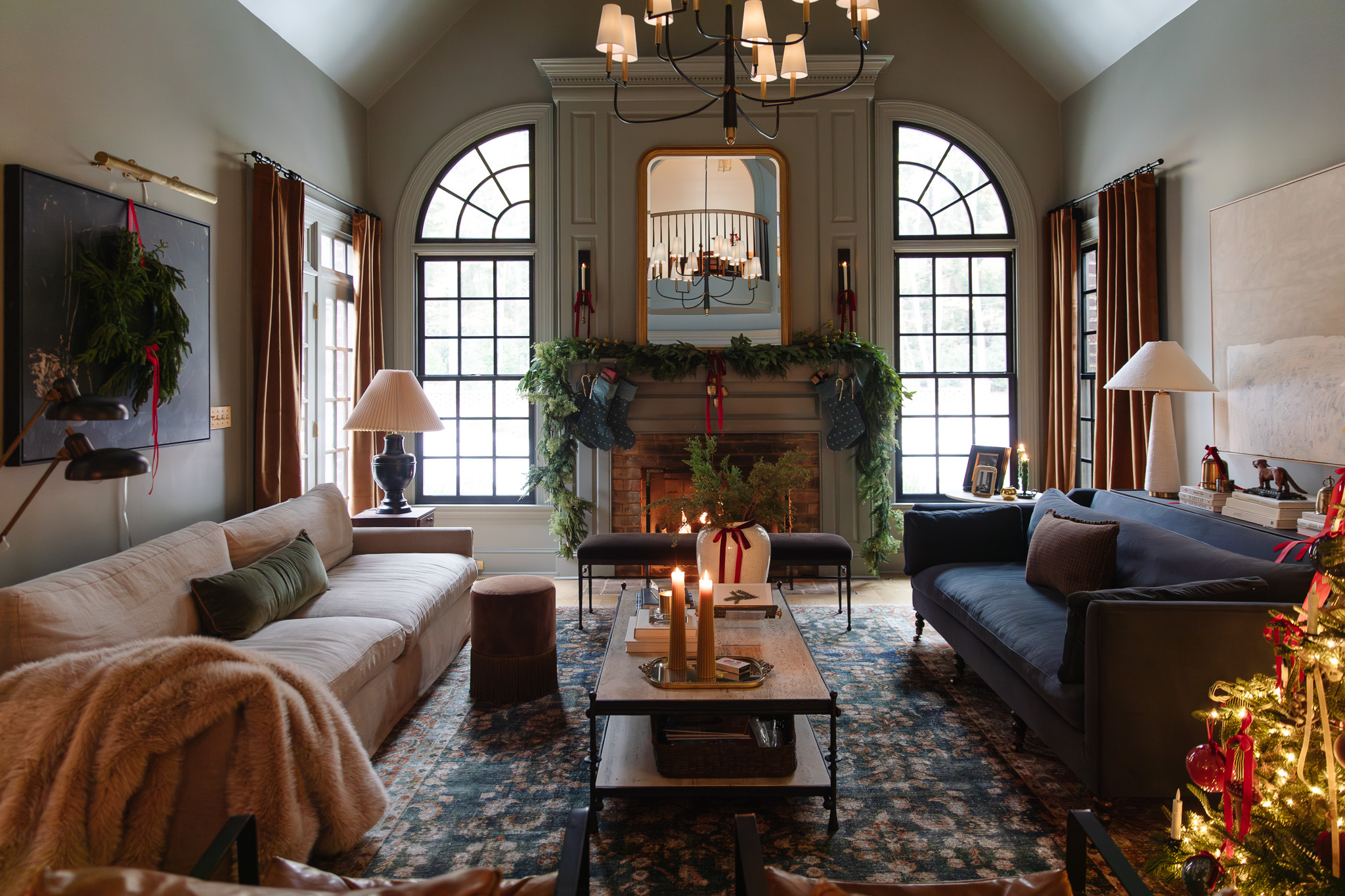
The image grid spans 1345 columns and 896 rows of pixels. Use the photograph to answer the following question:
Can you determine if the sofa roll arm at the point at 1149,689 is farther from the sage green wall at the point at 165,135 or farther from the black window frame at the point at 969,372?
the black window frame at the point at 969,372

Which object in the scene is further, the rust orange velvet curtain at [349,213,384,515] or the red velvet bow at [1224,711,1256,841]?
the rust orange velvet curtain at [349,213,384,515]

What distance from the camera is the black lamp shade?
2148 mm

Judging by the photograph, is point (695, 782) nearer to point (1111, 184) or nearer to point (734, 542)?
point (734, 542)

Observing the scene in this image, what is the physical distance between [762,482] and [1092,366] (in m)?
3.21

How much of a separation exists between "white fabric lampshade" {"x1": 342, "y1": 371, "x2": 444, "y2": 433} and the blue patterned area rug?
160cm

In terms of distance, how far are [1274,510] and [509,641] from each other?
9.54 feet

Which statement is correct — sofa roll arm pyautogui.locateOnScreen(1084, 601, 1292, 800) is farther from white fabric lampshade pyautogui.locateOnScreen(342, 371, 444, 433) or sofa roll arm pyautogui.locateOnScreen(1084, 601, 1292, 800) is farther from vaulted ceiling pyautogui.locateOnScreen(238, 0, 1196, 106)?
vaulted ceiling pyautogui.locateOnScreen(238, 0, 1196, 106)

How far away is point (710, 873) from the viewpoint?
7.09ft

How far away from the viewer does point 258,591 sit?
2951mm

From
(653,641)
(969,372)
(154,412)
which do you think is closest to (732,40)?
(653,641)

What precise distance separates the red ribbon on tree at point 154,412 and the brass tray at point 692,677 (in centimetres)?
222

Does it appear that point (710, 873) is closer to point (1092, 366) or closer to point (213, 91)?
point (213, 91)

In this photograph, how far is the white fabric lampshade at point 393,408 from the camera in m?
4.48

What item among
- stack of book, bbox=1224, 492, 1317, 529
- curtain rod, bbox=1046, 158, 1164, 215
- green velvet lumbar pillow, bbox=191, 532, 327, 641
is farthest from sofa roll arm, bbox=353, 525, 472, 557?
curtain rod, bbox=1046, 158, 1164, 215
